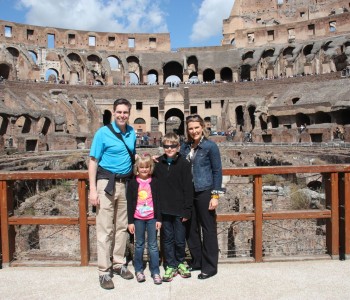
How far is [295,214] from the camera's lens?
462 cm

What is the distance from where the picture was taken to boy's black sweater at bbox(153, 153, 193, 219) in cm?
425

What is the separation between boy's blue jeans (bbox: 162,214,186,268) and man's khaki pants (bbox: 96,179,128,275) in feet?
1.64

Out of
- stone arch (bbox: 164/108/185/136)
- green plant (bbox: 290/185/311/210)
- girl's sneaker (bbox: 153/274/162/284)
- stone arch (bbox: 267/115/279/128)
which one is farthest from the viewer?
stone arch (bbox: 164/108/185/136)

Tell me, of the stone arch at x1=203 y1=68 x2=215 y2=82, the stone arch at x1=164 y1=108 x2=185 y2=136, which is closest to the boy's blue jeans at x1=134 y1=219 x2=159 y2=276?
the stone arch at x1=164 y1=108 x2=185 y2=136

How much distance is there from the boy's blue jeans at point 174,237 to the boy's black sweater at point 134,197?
0.36ft

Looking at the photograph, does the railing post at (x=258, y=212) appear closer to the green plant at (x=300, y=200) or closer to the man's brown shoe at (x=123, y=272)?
the man's brown shoe at (x=123, y=272)

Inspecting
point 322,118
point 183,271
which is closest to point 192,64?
point 322,118

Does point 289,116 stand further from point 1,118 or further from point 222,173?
point 222,173

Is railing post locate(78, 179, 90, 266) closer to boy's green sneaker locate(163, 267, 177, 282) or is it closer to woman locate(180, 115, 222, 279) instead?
boy's green sneaker locate(163, 267, 177, 282)

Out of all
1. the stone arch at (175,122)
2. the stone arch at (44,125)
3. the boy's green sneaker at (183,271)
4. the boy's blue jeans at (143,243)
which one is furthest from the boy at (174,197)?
the stone arch at (175,122)

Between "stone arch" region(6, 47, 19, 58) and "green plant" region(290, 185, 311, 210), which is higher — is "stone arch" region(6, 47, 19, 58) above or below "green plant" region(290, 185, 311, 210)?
above

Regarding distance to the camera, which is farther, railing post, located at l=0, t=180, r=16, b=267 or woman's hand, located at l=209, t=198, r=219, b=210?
railing post, located at l=0, t=180, r=16, b=267

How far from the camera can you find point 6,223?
461cm

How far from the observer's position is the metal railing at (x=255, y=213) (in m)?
4.58
